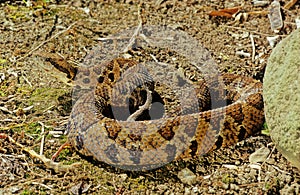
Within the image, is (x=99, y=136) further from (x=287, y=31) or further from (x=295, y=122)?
(x=287, y=31)

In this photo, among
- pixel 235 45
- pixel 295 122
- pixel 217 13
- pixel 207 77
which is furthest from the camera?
pixel 217 13

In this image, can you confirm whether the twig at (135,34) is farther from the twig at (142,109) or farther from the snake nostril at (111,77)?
the twig at (142,109)

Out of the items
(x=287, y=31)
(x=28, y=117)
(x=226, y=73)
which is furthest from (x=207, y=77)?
(x=28, y=117)

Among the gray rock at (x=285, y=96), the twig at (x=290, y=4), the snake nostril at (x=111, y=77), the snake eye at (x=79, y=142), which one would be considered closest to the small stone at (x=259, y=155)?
the gray rock at (x=285, y=96)

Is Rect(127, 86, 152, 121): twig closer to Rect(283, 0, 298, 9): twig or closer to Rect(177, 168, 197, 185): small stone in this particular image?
Rect(177, 168, 197, 185): small stone

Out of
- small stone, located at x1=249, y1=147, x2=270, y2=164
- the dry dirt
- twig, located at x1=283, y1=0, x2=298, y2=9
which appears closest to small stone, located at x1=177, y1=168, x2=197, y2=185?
the dry dirt
